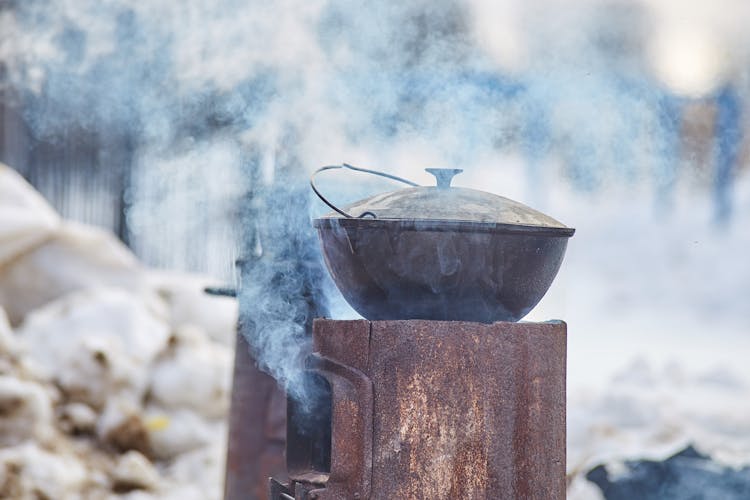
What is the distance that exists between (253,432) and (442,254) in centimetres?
183

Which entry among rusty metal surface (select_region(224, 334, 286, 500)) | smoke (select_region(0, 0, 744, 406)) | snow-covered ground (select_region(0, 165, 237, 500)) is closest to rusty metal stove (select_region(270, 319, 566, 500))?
smoke (select_region(0, 0, 744, 406))

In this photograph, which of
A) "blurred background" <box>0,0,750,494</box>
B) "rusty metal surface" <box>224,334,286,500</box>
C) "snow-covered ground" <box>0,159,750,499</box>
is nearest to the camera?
"rusty metal surface" <box>224,334,286,500</box>

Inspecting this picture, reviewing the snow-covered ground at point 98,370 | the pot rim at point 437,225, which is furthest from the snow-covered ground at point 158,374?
the pot rim at point 437,225

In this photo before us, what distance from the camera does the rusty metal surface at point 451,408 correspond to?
2.98m

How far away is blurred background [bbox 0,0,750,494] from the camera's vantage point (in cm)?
569

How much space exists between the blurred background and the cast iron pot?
0.70 m

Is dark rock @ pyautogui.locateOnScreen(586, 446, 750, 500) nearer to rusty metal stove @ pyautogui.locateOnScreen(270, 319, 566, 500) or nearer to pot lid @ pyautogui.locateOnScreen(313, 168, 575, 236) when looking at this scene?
rusty metal stove @ pyautogui.locateOnScreen(270, 319, 566, 500)

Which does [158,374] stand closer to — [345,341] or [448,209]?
[345,341]

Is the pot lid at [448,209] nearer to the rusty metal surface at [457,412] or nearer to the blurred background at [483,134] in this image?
the rusty metal surface at [457,412]

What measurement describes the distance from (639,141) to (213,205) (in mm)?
3906

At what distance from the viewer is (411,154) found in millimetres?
5719

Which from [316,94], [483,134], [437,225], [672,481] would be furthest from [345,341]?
[316,94]

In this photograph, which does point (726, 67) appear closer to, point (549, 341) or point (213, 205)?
point (213, 205)

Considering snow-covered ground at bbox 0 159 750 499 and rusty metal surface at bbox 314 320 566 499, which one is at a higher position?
rusty metal surface at bbox 314 320 566 499
